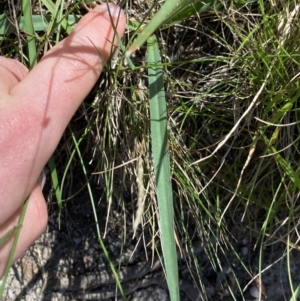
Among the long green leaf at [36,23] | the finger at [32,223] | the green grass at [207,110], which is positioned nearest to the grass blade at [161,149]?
the green grass at [207,110]

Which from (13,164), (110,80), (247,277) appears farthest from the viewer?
(247,277)

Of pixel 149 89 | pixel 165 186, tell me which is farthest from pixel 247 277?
pixel 149 89

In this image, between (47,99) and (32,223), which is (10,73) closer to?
(47,99)

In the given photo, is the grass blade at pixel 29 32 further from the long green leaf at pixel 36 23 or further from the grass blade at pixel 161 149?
the grass blade at pixel 161 149

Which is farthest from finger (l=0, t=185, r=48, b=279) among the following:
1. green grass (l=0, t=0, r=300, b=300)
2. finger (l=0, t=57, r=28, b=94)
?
finger (l=0, t=57, r=28, b=94)

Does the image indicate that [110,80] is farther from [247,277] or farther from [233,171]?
[247,277]

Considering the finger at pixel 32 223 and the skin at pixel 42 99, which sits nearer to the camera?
the skin at pixel 42 99
